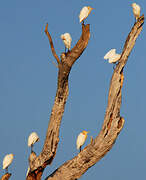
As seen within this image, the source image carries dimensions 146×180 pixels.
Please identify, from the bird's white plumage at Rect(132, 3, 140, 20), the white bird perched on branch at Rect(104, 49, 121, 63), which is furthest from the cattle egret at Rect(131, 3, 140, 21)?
the white bird perched on branch at Rect(104, 49, 121, 63)

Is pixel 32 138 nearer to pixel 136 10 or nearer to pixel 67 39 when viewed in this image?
pixel 67 39

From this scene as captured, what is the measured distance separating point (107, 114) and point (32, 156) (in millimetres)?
1657

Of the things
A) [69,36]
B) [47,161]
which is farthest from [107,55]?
[47,161]

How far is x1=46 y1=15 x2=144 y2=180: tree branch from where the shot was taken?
28.7 ft

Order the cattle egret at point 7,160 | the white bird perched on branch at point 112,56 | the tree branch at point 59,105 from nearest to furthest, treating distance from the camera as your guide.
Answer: the tree branch at point 59,105 < the white bird perched on branch at point 112,56 < the cattle egret at point 7,160

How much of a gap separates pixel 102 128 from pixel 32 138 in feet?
5.71

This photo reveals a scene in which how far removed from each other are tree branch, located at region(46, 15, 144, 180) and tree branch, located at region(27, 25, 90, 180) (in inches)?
16.6

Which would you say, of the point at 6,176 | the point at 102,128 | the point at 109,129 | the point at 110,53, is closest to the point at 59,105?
the point at 102,128

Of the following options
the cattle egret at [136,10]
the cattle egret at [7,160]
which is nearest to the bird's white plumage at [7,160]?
the cattle egret at [7,160]

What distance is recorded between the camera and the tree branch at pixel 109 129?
876 cm

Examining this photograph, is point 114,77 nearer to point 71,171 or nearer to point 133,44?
point 133,44

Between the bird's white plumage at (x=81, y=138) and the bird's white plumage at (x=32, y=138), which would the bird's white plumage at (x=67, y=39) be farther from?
the bird's white plumage at (x=32, y=138)

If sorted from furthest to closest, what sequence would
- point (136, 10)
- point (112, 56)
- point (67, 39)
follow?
1. point (112, 56)
2. point (136, 10)
3. point (67, 39)

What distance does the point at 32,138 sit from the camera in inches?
389
